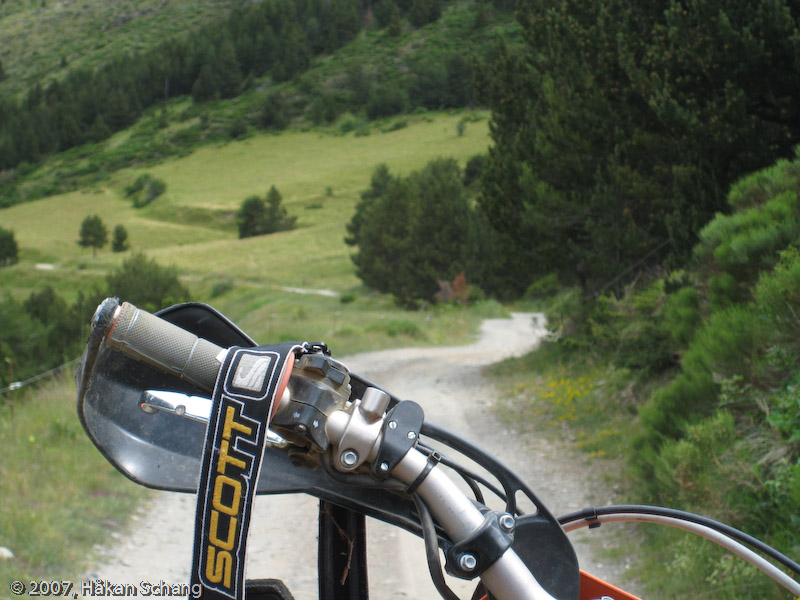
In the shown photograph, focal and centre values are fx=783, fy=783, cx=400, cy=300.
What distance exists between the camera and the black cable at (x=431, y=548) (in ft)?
3.67

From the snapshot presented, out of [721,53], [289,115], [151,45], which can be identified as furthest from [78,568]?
[151,45]

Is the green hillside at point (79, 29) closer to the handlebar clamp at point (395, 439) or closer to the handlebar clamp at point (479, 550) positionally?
the handlebar clamp at point (395, 439)

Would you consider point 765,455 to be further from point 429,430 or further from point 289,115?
point 289,115

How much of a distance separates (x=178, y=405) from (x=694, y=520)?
972 millimetres

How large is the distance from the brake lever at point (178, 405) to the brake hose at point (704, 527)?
67cm

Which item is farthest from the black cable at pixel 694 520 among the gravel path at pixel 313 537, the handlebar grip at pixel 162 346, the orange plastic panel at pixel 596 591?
the gravel path at pixel 313 537

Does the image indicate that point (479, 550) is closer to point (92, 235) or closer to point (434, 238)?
point (434, 238)

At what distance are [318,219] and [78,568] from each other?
76457 millimetres

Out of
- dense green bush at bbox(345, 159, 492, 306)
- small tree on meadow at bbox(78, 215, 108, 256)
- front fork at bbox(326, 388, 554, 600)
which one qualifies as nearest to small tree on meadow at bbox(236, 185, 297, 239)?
small tree on meadow at bbox(78, 215, 108, 256)

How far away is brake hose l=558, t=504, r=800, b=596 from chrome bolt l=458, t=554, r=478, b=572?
0.45m

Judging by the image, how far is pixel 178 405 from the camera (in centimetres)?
137

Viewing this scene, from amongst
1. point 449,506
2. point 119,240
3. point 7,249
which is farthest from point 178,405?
point 119,240

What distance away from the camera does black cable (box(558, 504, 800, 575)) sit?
4.62 feet

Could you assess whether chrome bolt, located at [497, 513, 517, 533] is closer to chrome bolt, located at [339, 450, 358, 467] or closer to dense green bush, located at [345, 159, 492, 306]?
chrome bolt, located at [339, 450, 358, 467]
